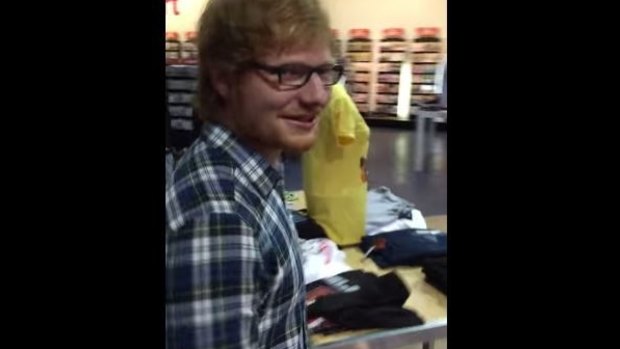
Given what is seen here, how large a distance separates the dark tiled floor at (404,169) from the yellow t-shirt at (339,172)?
0.07 feet

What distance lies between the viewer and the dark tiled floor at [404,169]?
3.71ft

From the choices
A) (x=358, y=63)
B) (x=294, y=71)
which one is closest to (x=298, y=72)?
(x=294, y=71)

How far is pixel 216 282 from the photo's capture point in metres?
0.97

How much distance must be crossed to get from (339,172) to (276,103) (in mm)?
217

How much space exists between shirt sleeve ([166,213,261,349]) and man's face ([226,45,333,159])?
147mm

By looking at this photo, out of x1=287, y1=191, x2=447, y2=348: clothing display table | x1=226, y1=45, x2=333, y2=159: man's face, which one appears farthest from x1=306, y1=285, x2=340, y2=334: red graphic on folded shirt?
x1=226, y1=45, x2=333, y2=159: man's face

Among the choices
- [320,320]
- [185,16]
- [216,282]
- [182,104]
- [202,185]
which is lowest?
[320,320]

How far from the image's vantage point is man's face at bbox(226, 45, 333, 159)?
3.32 feet

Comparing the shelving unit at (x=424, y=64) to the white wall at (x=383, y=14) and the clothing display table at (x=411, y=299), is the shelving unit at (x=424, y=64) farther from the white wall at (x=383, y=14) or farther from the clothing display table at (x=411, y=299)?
the clothing display table at (x=411, y=299)

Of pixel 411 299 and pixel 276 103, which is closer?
pixel 276 103

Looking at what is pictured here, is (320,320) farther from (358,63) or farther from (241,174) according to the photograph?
(358,63)

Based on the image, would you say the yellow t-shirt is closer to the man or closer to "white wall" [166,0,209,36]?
the man
